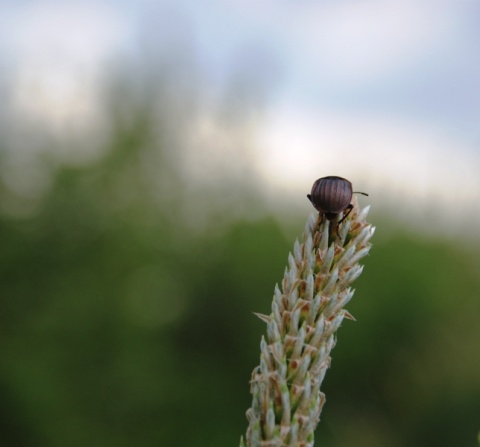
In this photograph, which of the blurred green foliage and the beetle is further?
the blurred green foliage

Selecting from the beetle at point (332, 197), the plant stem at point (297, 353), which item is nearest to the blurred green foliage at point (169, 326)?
the beetle at point (332, 197)

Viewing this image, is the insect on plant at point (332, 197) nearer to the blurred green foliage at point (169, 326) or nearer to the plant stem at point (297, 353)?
the plant stem at point (297, 353)

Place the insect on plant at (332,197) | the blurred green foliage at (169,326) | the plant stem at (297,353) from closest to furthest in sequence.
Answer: the plant stem at (297,353) → the insect on plant at (332,197) → the blurred green foliage at (169,326)

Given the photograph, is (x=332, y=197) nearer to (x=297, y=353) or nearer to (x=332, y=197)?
(x=332, y=197)

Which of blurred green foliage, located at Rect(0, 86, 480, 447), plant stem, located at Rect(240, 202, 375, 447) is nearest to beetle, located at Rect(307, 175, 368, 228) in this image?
Result: plant stem, located at Rect(240, 202, 375, 447)

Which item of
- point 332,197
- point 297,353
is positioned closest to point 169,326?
point 332,197

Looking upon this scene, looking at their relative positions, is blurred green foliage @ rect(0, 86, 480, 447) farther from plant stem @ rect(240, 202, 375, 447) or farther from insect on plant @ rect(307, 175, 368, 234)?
plant stem @ rect(240, 202, 375, 447)
